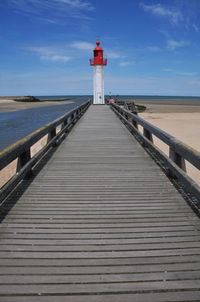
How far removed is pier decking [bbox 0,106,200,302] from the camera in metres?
2.33

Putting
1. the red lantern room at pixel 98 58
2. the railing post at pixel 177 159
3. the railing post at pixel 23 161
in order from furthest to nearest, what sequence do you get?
the red lantern room at pixel 98 58 → the railing post at pixel 23 161 → the railing post at pixel 177 159

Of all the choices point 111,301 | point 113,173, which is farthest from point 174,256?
point 113,173

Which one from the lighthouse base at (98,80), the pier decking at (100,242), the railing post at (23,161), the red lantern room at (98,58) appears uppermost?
the red lantern room at (98,58)

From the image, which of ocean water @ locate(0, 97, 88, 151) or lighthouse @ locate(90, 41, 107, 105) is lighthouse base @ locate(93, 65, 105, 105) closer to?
lighthouse @ locate(90, 41, 107, 105)

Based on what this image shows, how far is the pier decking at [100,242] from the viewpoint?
233cm

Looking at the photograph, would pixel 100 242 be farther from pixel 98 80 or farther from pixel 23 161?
pixel 98 80

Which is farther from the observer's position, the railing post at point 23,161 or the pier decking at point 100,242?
the railing post at point 23,161

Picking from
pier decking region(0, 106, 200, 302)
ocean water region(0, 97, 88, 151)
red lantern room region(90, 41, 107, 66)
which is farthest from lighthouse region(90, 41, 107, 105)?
pier decking region(0, 106, 200, 302)

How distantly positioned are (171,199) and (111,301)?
87.4 inches

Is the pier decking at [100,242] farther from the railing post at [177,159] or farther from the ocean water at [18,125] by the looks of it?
the ocean water at [18,125]

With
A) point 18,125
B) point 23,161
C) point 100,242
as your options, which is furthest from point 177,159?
point 18,125

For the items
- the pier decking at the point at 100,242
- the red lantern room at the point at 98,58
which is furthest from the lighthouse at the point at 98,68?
the pier decking at the point at 100,242

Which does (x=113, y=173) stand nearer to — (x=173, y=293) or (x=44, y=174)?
(x=44, y=174)

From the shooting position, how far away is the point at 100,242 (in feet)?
9.93
